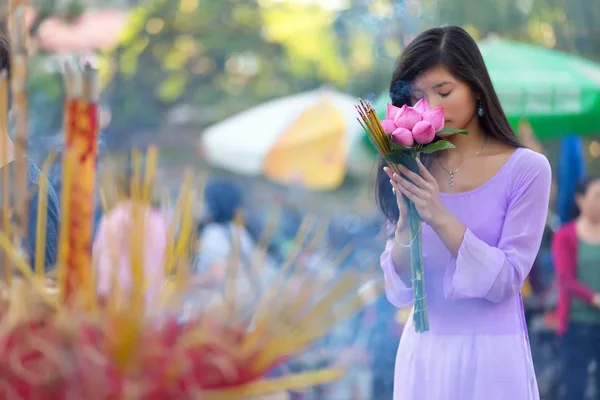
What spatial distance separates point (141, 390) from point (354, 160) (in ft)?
25.0

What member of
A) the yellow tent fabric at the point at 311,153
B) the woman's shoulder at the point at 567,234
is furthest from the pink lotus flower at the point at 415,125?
the yellow tent fabric at the point at 311,153

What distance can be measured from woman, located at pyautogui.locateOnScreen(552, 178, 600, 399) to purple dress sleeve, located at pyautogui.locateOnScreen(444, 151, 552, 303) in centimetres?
277

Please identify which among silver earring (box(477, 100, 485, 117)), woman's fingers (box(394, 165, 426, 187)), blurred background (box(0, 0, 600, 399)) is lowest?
blurred background (box(0, 0, 600, 399))

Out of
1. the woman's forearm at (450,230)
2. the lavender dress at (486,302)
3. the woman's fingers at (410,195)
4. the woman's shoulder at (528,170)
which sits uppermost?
the woman's fingers at (410,195)

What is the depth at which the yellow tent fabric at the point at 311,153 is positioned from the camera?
8344 mm

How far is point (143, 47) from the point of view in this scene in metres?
13.1

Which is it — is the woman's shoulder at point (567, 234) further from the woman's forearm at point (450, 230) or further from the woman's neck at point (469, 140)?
the woman's forearm at point (450, 230)

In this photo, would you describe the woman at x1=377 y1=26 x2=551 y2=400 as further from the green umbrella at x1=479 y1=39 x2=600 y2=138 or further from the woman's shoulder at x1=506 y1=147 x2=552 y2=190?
the green umbrella at x1=479 y1=39 x2=600 y2=138

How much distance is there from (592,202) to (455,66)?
287cm

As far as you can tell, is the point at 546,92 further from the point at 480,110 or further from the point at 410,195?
the point at 410,195

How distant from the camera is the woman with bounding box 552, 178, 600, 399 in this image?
490cm

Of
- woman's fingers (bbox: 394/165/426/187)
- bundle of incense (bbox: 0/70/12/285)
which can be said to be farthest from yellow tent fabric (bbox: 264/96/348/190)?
bundle of incense (bbox: 0/70/12/285)

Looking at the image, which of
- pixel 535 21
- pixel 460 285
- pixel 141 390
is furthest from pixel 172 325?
pixel 535 21

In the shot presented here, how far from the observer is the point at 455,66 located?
2.25 metres
